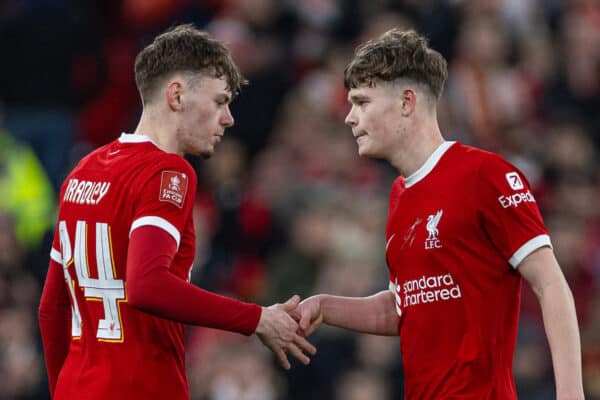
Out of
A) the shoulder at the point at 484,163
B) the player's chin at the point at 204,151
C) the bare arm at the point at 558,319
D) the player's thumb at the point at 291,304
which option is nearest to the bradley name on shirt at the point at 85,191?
the player's chin at the point at 204,151

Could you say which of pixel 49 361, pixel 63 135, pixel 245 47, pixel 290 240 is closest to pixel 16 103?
pixel 63 135

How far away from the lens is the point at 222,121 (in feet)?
19.0

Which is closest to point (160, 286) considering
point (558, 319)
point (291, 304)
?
point (291, 304)

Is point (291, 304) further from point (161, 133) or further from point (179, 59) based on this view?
point (179, 59)

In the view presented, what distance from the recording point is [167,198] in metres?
5.29

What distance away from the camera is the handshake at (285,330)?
221 inches

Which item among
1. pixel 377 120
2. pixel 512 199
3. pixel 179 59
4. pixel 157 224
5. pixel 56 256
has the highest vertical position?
pixel 179 59

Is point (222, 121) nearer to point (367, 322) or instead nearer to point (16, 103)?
point (367, 322)

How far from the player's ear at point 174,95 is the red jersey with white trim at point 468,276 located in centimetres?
116

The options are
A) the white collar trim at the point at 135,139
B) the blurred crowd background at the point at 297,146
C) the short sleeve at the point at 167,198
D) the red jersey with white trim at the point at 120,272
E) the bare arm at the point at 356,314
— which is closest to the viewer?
the short sleeve at the point at 167,198

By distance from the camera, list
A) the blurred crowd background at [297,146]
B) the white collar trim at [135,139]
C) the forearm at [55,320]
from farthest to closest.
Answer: the blurred crowd background at [297,146] → the forearm at [55,320] → the white collar trim at [135,139]

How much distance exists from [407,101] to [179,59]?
1052 mm

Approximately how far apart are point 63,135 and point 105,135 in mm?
444

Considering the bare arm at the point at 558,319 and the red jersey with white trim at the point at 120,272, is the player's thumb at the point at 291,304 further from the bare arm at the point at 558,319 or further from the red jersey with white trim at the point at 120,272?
the bare arm at the point at 558,319
